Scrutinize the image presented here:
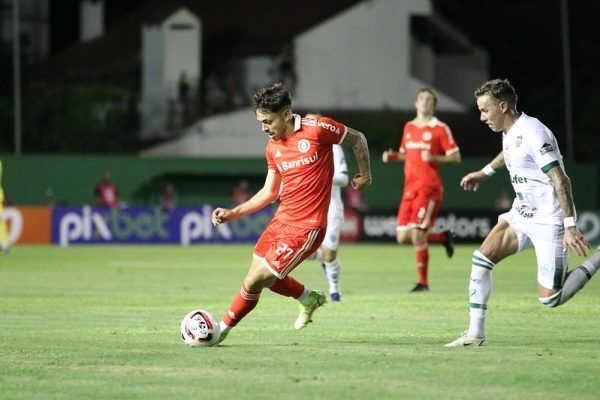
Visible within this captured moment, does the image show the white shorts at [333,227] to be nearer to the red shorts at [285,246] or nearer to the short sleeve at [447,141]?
the short sleeve at [447,141]

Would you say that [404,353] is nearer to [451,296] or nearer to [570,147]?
[451,296]

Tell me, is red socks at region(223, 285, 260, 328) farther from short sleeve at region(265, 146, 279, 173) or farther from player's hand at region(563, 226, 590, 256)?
player's hand at region(563, 226, 590, 256)

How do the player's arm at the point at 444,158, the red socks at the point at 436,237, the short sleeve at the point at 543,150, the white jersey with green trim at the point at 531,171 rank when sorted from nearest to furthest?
the short sleeve at the point at 543,150, the white jersey with green trim at the point at 531,171, the player's arm at the point at 444,158, the red socks at the point at 436,237

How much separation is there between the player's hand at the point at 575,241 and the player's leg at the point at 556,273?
52 centimetres

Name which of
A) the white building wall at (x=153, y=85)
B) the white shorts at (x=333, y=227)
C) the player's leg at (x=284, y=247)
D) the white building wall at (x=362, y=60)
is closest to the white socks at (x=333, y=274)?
the white shorts at (x=333, y=227)

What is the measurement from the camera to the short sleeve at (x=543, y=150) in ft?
34.4

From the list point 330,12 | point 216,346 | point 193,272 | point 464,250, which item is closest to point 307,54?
point 330,12

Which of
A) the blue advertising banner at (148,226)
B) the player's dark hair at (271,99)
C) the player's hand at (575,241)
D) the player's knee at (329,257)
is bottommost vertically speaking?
the blue advertising banner at (148,226)

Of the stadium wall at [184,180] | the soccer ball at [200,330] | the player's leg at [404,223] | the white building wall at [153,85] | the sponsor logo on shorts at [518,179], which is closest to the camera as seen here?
the sponsor logo on shorts at [518,179]

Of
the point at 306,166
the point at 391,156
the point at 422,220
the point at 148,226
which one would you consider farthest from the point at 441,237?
the point at 148,226

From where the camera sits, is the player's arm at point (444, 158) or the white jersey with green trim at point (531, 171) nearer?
the white jersey with green trim at point (531, 171)

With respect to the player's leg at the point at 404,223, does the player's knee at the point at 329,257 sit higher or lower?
lower

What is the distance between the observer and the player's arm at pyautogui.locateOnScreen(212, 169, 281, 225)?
11.2 m

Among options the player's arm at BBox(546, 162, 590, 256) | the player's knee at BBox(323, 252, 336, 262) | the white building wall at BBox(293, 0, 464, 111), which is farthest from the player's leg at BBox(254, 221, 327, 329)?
the white building wall at BBox(293, 0, 464, 111)
